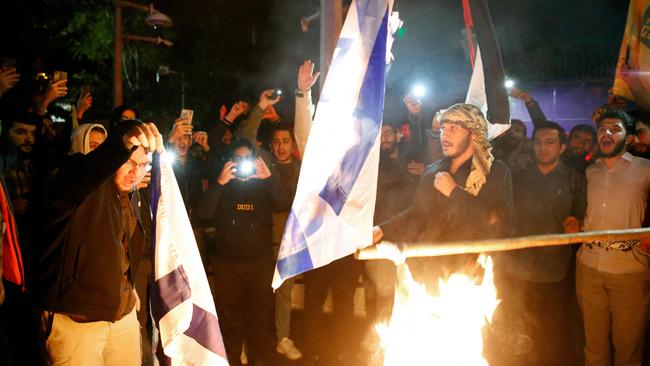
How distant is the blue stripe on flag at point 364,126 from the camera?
8.84ft

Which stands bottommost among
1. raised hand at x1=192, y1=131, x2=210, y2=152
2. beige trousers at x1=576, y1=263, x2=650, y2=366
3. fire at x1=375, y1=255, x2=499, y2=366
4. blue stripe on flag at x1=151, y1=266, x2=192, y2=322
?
beige trousers at x1=576, y1=263, x2=650, y2=366

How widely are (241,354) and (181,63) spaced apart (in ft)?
47.6

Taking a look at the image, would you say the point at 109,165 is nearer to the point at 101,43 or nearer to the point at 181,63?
the point at 101,43

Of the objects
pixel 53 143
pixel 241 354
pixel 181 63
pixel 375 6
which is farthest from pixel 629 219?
pixel 181 63

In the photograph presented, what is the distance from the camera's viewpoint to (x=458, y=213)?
3861mm

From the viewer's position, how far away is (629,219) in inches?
188

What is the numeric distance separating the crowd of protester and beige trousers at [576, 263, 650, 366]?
1 centimetres

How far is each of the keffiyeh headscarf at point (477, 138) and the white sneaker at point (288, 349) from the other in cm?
301

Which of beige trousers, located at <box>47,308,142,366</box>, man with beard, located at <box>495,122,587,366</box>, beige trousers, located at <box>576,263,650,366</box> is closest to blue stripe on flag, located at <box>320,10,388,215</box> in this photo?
beige trousers, located at <box>47,308,142,366</box>

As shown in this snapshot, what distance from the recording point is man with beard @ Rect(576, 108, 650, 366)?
469 cm

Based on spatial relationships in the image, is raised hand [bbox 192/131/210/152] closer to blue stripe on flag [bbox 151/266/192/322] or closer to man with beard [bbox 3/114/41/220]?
man with beard [bbox 3/114/41/220]

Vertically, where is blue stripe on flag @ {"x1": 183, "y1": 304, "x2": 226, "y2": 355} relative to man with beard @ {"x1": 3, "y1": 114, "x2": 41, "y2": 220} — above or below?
below

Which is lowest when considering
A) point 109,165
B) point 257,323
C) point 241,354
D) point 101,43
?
point 241,354

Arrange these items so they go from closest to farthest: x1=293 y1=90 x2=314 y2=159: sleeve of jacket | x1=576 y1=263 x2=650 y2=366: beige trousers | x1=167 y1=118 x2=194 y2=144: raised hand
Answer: x1=576 y1=263 x2=650 y2=366: beige trousers < x1=293 y1=90 x2=314 y2=159: sleeve of jacket < x1=167 y1=118 x2=194 y2=144: raised hand
